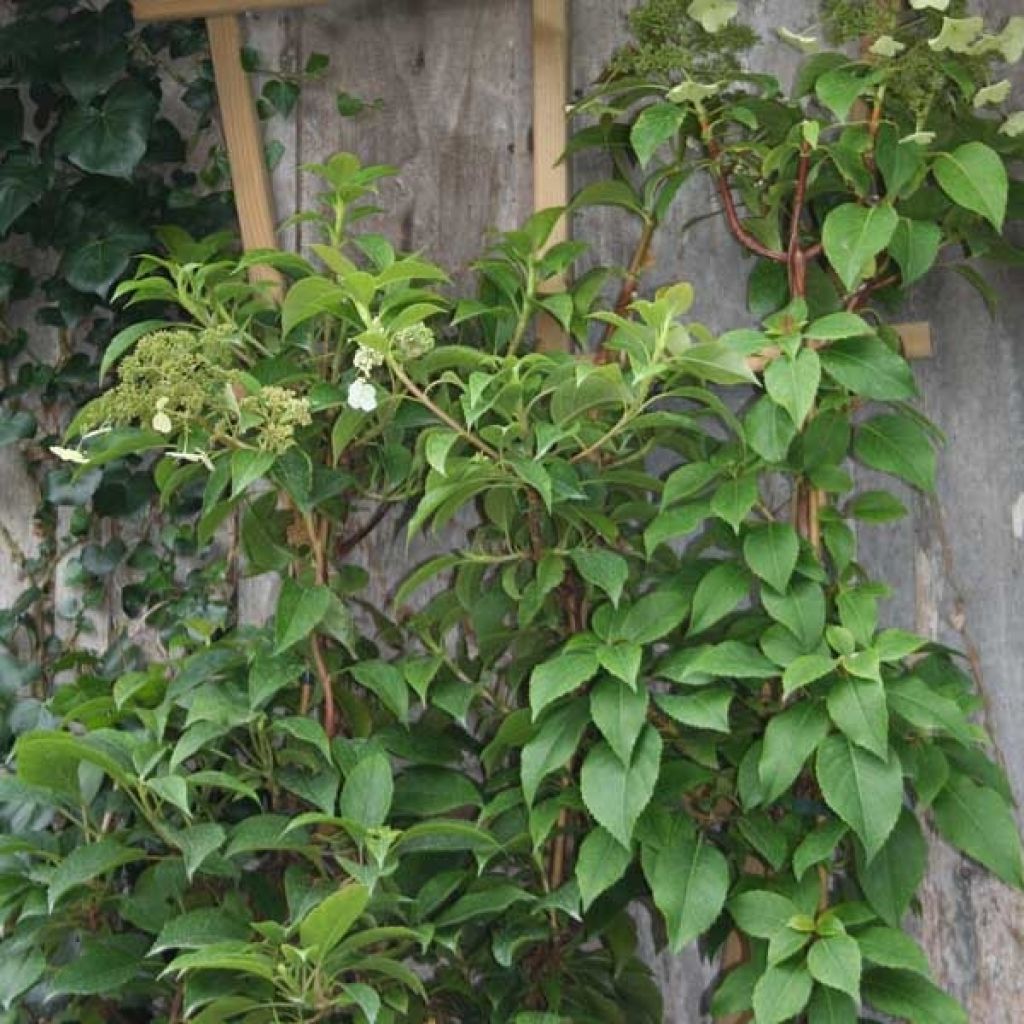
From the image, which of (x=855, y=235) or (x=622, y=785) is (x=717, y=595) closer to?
(x=622, y=785)

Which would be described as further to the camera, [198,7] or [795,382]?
[198,7]

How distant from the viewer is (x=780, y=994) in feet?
6.42

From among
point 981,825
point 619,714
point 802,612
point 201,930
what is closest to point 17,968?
point 201,930

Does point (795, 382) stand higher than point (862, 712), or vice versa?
point (795, 382)

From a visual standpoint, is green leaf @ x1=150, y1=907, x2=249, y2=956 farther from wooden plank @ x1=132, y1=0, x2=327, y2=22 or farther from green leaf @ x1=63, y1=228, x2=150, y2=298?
wooden plank @ x1=132, y1=0, x2=327, y2=22

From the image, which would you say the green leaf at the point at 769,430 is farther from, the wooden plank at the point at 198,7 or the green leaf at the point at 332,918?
the wooden plank at the point at 198,7

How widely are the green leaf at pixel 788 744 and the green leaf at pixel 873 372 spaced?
33 centimetres

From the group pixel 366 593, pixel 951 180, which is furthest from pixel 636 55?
pixel 366 593

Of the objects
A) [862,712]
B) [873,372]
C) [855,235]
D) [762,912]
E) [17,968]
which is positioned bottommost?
[17,968]

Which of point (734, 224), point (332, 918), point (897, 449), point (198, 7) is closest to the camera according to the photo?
point (332, 918)

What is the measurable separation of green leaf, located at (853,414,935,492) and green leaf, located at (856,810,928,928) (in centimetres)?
36

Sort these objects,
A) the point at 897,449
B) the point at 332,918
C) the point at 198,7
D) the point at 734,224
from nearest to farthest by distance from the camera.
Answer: the point at 332,918 → the point at 897,449 → the point at 734,224 → the point at 198,7

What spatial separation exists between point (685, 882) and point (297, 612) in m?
0.50

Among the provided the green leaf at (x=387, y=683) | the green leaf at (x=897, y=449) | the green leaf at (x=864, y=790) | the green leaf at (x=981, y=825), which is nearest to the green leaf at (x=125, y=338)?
the green leaf at (x=387, y=683)
